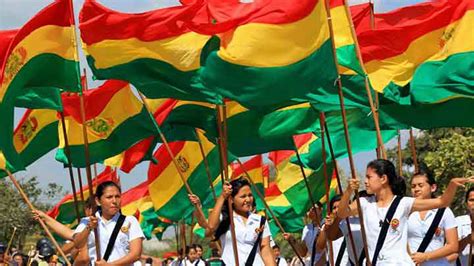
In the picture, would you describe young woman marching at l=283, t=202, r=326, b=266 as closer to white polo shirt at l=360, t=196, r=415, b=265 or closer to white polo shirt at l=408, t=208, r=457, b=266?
white polo shirt at l=408, t=208, r=457, b=266

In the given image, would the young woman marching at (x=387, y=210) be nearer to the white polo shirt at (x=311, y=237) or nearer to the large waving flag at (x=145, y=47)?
the large waving flag at (x=145, y=47)

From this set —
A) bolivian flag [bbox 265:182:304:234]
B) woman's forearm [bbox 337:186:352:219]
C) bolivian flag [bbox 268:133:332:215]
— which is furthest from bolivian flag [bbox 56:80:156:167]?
woman's forearm [bbox 337:186:352:219]

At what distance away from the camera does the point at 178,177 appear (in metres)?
22.7

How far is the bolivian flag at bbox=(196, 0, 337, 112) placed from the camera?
519 inches

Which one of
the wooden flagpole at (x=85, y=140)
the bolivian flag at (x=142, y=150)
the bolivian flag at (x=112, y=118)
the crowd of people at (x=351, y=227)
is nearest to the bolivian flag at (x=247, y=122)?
the bolivian flag at (x=142, y=150)

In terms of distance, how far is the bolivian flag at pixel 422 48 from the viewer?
50.3ft

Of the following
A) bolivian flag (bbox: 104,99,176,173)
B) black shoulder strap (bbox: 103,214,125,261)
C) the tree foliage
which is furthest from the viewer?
the tree foliage

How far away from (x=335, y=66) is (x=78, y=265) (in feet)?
10.9

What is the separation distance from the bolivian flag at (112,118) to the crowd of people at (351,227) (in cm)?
514

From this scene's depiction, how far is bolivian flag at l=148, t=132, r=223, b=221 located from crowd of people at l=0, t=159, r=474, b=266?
26.0ft

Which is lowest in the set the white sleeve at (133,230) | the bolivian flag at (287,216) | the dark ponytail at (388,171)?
the bolivian flag at (287,216)

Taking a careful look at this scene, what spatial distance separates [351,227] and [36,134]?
779cm

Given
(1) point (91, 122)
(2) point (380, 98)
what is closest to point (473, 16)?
(2) point (380, 98)

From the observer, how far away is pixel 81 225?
1309 centimetres
